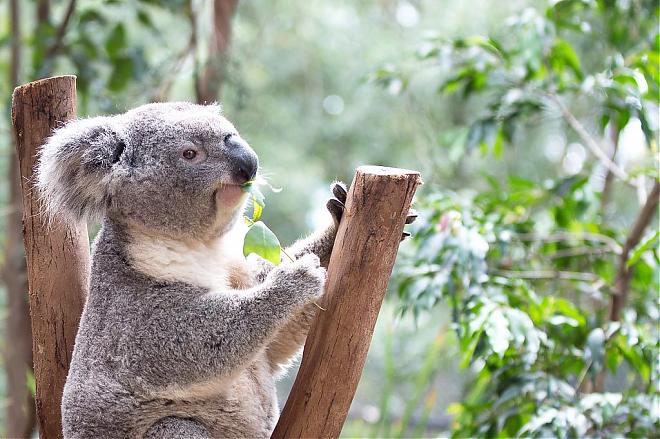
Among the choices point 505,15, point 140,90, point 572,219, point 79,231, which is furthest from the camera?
point 505,15

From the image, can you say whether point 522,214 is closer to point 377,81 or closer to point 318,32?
point 377,81

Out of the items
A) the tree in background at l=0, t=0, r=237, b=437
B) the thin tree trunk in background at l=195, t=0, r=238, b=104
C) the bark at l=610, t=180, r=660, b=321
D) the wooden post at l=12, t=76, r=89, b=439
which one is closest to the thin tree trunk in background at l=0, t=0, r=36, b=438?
the tree in background at l=0, t=0, r=237, b=437

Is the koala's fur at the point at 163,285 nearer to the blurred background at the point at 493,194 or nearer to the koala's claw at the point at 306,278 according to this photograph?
the koala's claw at the point at 306,278

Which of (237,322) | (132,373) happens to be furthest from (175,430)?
(237,322)

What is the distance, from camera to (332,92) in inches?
273

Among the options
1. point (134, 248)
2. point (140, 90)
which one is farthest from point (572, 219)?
point (140, 90)

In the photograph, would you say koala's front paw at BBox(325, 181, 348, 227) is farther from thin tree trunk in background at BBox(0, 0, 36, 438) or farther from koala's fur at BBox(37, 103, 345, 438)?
thin tree trunk in background at BBox(0, 0, 36, 438)

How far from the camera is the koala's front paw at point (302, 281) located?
188 centimetres

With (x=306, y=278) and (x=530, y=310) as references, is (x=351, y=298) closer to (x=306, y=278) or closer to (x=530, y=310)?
(x=306, y=278)

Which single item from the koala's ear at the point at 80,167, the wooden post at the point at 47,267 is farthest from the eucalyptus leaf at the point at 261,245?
the wooden post at the point at 47,267

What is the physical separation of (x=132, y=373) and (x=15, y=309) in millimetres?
2541

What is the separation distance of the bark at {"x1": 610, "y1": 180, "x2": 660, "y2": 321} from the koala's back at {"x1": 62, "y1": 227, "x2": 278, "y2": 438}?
1.61 metres

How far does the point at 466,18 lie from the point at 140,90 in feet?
8.48

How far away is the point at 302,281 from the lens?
6.20 feet
